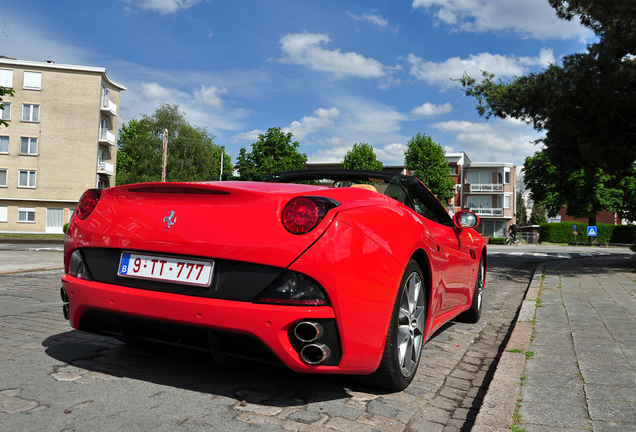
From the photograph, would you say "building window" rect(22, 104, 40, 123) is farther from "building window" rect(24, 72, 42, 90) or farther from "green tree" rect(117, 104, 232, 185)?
"green tree" rect(117, 104, 232, 185)

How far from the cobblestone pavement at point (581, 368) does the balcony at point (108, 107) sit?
1935 inches

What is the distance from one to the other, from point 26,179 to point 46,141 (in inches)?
150

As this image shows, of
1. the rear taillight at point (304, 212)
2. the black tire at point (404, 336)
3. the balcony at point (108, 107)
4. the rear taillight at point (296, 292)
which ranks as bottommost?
the black tire at point (404, 336)

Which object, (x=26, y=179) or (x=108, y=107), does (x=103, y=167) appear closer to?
(x=108, y=107)

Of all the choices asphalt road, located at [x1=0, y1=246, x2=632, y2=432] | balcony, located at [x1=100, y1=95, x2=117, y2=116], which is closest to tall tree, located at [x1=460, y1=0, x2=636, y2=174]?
asphalt road, located at [x1=0, y1=246, x2=632, y2=432]

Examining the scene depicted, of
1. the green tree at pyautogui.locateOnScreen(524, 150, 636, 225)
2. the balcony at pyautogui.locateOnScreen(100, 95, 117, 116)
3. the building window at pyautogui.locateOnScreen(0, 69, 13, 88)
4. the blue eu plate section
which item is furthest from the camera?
the balcony at pyautogui.locateOnScreen(100, 95, 117, 116)

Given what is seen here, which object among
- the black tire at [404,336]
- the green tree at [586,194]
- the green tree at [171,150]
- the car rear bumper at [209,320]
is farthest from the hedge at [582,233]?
the car rear bumper at [209,320]

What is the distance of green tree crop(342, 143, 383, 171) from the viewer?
58.2 metres

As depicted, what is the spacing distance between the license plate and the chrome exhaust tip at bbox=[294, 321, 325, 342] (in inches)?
19.8

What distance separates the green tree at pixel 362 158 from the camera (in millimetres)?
58219

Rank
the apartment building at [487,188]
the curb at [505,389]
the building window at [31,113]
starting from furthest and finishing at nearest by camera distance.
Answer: the apartment building at [487,188], the building window at [31,113], the curb at [505,389]

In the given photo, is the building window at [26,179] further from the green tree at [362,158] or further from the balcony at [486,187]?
the balcony at [486,187]

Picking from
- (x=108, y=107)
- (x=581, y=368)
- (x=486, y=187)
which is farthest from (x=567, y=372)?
(x=486, y=187)

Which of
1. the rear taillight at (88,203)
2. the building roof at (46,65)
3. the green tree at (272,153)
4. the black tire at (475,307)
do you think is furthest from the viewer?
the green tree at (272,153)
